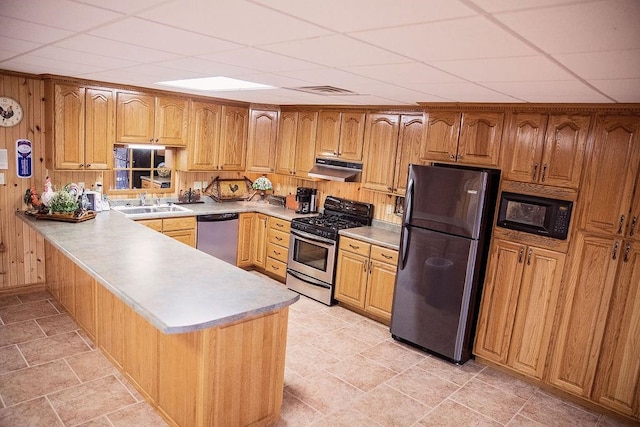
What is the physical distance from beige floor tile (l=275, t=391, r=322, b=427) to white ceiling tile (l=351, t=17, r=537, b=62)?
2.35 metres

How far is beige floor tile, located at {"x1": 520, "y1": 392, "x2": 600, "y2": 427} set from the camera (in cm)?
323

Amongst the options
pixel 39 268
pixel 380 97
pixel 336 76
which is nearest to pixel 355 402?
pixel 336 76

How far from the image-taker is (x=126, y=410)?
2.89 metres

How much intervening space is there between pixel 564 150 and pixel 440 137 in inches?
41.3

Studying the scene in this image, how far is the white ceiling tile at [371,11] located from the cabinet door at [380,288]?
3.10m

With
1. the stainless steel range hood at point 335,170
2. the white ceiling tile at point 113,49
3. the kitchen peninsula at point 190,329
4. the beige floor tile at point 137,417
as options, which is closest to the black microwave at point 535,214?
the stainless steel range hood at point 335,170

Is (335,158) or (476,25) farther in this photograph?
(335,158)

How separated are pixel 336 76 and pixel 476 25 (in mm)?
1455

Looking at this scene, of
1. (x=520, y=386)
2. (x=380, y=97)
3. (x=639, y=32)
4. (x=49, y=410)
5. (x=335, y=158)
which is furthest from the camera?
(x=335, y=158)

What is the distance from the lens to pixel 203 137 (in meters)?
5.50

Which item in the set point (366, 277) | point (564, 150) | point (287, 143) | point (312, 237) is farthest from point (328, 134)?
point (564, 150)

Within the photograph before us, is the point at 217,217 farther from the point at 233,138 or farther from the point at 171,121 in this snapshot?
the point at 171,121

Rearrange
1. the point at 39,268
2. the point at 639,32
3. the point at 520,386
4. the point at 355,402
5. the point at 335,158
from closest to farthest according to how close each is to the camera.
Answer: the point at 639,32 → the point at 355,402 → the point at 520,386 → the point at 39,268 → the point at 335,158

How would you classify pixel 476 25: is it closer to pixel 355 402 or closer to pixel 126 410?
pixel 355 402
